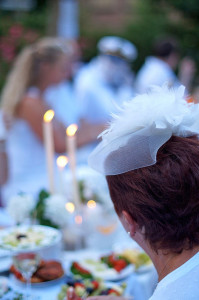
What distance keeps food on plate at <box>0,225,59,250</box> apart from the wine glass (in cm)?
5

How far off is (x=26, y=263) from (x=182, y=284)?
30.9 inches

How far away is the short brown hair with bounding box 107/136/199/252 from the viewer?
136cm

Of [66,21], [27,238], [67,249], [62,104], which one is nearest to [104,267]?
[67,249]

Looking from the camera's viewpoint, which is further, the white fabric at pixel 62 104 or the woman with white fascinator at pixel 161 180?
the white fabric at pixel 62 104

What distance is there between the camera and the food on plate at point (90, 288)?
1.93 meters

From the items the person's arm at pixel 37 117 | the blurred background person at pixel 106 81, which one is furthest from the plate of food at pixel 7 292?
the blurred background person at pixel 106 81

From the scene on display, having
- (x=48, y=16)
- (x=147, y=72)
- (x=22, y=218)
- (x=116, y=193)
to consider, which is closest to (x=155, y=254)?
(x=116, y=193)

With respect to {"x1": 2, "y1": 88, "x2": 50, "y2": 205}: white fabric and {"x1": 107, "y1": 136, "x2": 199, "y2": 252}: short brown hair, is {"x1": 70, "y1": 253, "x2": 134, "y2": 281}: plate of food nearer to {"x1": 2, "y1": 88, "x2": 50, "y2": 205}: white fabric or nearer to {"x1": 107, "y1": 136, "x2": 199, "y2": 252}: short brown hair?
{"x1": 107, "y1": 136, "x2": 199, "y2": 252}: short brown hair

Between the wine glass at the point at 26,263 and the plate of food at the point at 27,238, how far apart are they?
53 mm

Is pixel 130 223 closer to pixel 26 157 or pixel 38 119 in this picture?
pixel 38 119

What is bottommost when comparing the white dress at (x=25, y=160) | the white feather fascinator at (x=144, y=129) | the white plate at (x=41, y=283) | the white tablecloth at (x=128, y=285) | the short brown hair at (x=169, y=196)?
the white dress at (x=25, y=160)

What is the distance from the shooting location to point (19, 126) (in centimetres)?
365

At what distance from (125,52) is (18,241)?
15.1ft

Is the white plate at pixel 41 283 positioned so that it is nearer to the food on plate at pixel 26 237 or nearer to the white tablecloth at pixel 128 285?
the white tablecloth at pixel 128 285
